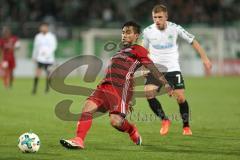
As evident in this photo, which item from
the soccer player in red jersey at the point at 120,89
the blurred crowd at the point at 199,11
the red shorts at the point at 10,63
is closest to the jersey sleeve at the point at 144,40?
the soccer player in red jersey at the point at 120,89

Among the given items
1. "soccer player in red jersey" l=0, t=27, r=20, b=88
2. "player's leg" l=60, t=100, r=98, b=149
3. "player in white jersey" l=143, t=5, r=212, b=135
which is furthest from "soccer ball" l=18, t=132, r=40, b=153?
"soccer player in red jersey" l=0, t=27, r=20, b=88

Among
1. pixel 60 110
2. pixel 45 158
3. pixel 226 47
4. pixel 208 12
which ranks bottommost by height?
pixel 45 158

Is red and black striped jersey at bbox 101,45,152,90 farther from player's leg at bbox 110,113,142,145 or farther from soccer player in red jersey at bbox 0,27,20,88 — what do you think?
soccer player in red jersey at bbox 0,27,20,88

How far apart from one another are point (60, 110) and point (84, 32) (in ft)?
55.4

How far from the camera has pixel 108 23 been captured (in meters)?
33.7

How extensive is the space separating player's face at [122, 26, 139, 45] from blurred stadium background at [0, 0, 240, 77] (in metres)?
22.1

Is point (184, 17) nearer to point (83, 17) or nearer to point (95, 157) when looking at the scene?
point (83, 17)

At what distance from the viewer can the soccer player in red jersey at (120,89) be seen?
30.5ft

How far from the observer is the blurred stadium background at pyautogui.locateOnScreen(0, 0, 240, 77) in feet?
107

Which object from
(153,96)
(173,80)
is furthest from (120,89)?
(153,96)

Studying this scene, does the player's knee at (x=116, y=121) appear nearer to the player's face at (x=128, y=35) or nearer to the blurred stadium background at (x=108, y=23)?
the player's face at (x=128, y=35)

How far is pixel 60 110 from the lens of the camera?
52.9 feet

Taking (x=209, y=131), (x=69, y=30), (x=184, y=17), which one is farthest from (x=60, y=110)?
(x=184, y=17)

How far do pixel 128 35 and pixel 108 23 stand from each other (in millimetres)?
24376
